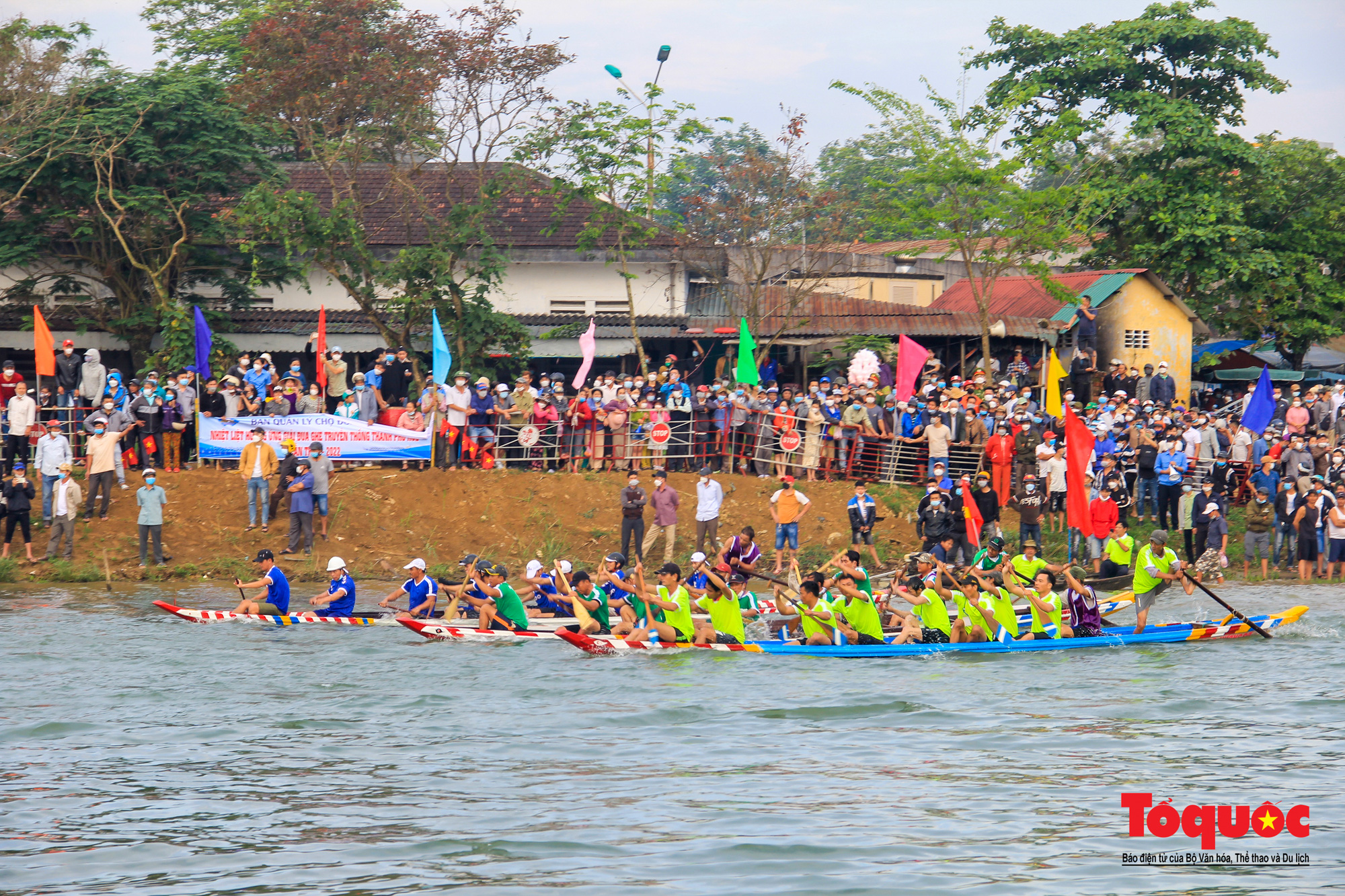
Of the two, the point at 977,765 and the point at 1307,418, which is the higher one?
the point at 1307,418

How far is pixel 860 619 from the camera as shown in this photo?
17.9m

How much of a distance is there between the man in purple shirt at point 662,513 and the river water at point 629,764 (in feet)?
19.2

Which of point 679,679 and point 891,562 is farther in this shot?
point 891,562

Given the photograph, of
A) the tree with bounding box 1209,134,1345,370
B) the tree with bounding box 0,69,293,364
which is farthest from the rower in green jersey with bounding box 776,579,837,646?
the tree with bounding box 1209,134,1345,370

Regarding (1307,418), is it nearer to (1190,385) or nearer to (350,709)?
(1190,385)

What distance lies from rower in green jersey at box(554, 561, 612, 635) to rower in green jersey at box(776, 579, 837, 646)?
8.54 ft

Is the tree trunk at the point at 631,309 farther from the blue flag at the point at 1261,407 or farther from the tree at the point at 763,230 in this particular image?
the blue flag at the point at 1261,407

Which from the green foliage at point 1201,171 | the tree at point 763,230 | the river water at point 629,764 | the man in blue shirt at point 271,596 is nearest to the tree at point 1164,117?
the green foliage at point 1201,171

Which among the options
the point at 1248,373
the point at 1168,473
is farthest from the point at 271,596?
the point at 1248,373

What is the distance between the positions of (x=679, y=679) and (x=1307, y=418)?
51.5 ft

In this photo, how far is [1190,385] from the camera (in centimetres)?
3522

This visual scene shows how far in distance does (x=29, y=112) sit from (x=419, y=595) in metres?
16.3

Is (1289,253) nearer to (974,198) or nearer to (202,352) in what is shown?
(974,198)

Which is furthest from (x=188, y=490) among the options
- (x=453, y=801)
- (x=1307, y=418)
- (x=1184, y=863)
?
(x=1307, y=418)
